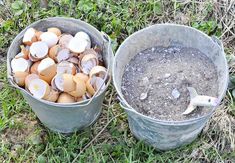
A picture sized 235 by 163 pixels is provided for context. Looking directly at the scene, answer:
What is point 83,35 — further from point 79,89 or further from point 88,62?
point 79,89

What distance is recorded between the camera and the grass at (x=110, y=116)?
1938 millimetres

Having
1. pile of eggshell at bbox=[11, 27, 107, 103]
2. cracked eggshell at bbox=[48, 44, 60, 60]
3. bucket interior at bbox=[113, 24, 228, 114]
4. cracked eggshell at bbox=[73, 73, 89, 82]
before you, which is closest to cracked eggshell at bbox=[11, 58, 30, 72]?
pile of eggshell at bbox=[11, 27, 107, 103]

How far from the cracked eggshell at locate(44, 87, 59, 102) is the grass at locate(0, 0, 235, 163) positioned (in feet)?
0.81

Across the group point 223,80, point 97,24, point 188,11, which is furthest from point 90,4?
point 223,80

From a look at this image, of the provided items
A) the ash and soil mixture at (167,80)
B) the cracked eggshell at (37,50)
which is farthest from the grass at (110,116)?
the cracked eggshell at (37,50)

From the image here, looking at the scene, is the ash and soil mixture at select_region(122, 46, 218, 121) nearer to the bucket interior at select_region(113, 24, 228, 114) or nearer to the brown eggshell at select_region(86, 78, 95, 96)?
the bucket interior at select_region(113, 24, 228, 114)

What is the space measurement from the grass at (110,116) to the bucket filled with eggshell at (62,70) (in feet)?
0.29

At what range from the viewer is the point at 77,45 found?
1928 mm

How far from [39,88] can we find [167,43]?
635mm

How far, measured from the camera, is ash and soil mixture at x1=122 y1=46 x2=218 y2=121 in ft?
6.01

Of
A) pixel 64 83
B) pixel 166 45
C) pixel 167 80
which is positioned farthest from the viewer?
pixel 166 45

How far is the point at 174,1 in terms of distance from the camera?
2309 mm

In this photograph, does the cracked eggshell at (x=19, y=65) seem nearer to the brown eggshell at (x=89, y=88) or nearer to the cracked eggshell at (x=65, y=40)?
the cracked eggshell at (x=65, y=40)

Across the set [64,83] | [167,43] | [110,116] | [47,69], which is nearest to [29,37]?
[47,69]
